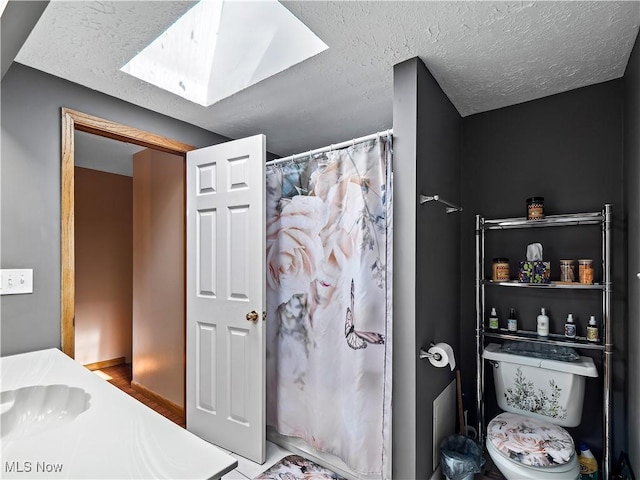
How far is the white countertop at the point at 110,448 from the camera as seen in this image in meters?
0.67

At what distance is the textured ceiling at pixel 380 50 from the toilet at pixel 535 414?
5.05ft

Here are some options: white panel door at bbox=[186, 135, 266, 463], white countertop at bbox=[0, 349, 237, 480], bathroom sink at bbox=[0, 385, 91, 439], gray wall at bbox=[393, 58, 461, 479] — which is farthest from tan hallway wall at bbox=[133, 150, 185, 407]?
white countertop at bbox=[0, 349, 237, 480]

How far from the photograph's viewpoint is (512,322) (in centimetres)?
211

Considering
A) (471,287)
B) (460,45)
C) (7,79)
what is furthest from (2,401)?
(471,287)

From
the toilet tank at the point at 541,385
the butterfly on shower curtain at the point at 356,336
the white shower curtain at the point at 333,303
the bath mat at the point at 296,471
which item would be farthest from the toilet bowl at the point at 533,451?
the bath mat at the point at 296,471

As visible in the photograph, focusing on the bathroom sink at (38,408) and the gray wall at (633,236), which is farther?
the gray wall at (633,236)

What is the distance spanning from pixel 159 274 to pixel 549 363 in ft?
9.51

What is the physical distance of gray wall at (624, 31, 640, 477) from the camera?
1.52 m

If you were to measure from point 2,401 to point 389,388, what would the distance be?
1.49 meters

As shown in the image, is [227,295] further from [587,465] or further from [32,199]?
[587,465]

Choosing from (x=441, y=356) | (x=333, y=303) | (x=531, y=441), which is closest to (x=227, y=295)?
(x=333, y=303)

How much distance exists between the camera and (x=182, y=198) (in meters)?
2.74

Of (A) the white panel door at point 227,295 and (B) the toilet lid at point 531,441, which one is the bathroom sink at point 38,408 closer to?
(A) the white panel door at point 227,295

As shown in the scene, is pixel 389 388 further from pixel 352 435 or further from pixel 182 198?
pixel 182 198
